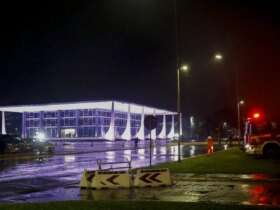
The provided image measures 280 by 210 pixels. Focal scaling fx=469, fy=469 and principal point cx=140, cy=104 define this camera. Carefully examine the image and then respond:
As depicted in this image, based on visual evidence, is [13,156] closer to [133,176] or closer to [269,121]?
[269,121]

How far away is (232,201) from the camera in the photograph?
42.9ft

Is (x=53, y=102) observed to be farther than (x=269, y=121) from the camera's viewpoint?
Yes

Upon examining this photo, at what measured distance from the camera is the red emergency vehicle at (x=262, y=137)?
28703mm

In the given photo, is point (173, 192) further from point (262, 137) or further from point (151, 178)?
point (262, 137)

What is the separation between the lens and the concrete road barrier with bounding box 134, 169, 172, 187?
16938 mm

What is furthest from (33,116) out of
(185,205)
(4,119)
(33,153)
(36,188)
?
(185,205)

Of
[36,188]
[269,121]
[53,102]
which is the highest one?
[53,102]

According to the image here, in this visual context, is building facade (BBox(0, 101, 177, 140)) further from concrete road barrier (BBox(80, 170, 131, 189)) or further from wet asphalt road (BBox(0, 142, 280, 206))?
concrete road barrier (BBox(80, 170, 131, 189))

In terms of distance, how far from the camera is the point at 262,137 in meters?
29.3

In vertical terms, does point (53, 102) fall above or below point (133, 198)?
Answer: above

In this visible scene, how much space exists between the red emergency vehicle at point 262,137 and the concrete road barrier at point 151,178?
1340cm

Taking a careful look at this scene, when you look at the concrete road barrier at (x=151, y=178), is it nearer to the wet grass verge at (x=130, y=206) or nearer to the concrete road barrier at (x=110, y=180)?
the concrete road barrier at (x=110, y=180)

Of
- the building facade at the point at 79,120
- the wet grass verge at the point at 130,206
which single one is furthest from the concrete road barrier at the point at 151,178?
the building facade at the point at 79,120

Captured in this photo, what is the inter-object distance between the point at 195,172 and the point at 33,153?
2788 centimetres
